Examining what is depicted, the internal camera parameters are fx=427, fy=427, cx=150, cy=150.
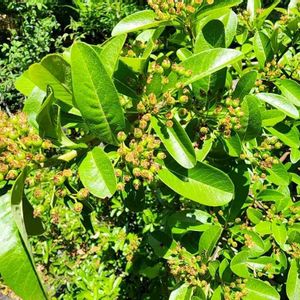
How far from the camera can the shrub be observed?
91cm

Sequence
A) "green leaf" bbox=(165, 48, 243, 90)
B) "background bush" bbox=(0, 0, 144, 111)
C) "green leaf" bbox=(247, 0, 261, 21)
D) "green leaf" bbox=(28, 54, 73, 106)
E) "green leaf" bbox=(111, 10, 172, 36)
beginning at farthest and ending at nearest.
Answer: "background bush" bbox=(0, 0, 144, 111)
"green leaf" bbox=(247, 0, 261, 21)
"green leaf" bbox=(111, 10, 172, 36)
"green leaf" bbox=(165, 48, 243, 90)
"green leaf" bbox=(28, 54, 73, 106)

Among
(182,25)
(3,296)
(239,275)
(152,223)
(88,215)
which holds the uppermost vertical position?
(182,25)

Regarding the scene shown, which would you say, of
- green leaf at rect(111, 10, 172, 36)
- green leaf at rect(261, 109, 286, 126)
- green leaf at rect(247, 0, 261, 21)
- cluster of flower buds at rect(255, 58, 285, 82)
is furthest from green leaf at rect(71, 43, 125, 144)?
green leaf at rect(247, 0, 261, 21)

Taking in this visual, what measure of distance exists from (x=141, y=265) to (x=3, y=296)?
131cm

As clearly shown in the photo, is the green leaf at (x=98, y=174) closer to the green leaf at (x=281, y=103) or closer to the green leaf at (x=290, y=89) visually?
the green leaf at (x=281, y=103)

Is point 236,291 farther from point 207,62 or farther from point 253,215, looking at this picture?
point 207,62

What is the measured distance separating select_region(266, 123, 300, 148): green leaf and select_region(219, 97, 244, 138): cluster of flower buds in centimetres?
38

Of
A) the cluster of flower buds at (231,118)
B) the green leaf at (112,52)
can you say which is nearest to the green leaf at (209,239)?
the cluster of flower buds at (231,118)

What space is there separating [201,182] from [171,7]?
0.45 m

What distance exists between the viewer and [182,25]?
1182 millimetres

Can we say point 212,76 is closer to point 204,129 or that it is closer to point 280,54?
point 204,129

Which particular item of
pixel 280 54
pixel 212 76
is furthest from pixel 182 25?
pixel 280 54

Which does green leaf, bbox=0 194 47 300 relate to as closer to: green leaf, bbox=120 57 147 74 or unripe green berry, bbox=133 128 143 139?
unripe green berry, bbox=133 128 143 139

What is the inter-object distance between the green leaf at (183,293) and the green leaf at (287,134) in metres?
0.57
